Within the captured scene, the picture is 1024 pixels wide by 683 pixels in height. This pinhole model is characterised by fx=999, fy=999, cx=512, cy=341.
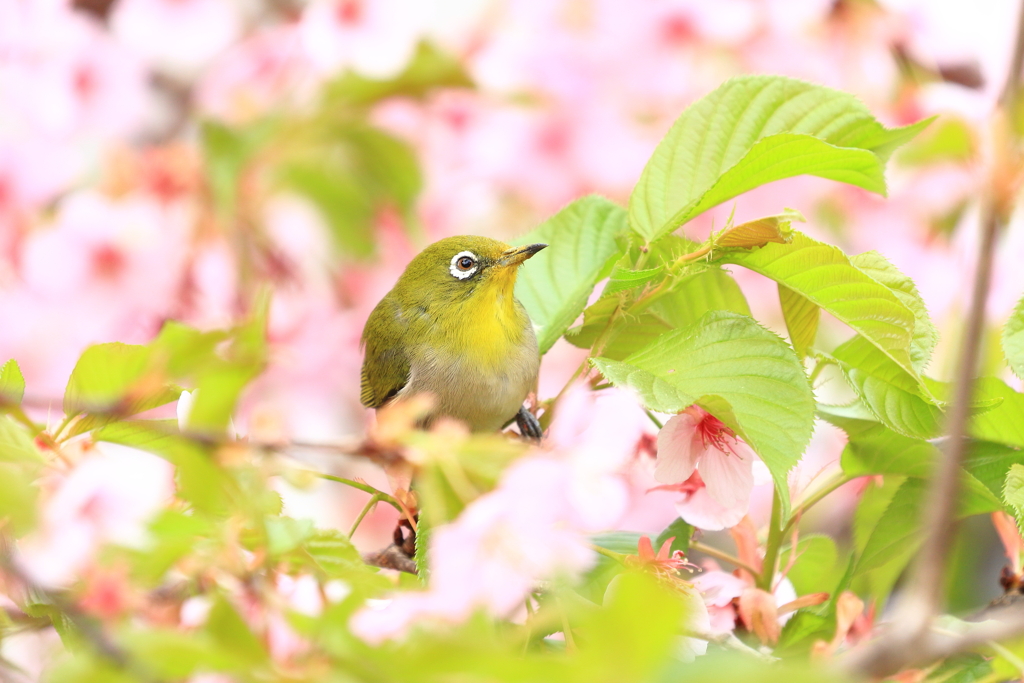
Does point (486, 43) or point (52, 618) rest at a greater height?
point (486, 43)

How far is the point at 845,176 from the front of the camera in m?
1.16

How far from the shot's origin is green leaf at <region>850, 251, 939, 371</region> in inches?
42.1

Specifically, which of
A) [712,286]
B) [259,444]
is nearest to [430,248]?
[712,286]

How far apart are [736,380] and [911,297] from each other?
0.68 feet

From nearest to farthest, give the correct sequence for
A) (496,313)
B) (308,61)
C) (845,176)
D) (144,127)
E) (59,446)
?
1. (59,446)
2. (845,176)
3. (496,313)
4. (308,61)
5. (144,127)

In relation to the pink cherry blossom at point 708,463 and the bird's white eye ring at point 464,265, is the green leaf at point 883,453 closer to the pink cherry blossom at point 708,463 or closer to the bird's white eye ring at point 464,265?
the pink cherry blossom at point 708,463

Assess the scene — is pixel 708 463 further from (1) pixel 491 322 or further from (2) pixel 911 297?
(1) pixel 491 322

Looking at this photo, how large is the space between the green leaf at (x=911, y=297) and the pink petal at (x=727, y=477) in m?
0.22

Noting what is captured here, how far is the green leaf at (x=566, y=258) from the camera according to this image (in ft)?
4.53

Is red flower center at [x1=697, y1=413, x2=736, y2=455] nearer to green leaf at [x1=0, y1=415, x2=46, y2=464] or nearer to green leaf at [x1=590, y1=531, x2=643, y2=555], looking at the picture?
green leaf at [x1=590, y1=531, x2=643, y2=555]

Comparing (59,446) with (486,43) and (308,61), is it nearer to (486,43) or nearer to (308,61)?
(308,61)

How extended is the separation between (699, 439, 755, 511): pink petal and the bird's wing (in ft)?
2.98

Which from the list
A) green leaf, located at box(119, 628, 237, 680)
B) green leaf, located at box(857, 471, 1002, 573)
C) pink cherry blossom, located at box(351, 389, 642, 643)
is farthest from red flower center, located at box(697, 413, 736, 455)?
green leaf, located at box(119, 628, 237, 680)

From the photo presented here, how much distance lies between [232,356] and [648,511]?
7.78 feet
